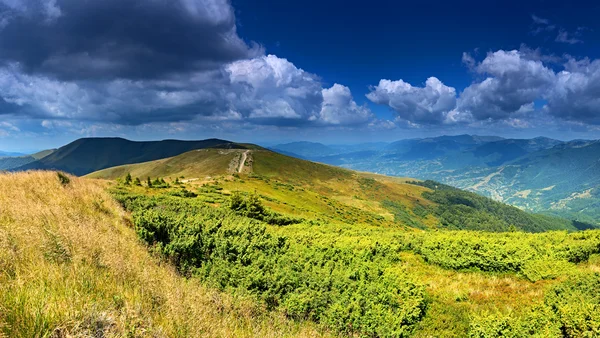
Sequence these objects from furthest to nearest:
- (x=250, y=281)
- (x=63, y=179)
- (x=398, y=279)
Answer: (x=63, y=179) < (x=398, y=279) < (x=250, y=281)

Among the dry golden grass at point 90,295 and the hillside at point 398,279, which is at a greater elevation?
the dry golden grass at point 90,295

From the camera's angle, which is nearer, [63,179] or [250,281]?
[250,281]

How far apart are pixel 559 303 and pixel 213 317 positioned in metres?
10.8

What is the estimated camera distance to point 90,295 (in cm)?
534

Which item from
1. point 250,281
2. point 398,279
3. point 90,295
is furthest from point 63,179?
point 398,279

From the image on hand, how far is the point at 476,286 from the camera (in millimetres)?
12359

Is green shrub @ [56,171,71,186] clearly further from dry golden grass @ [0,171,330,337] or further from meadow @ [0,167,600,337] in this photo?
dry golden grass @ [0,171,330,337]

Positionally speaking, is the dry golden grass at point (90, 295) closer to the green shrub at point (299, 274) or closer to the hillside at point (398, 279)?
the green shrub at point (299, 274)

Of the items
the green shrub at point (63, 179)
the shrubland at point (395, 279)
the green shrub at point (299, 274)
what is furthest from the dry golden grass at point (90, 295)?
the green shrub at point (63, 179)

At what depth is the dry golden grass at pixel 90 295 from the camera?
428 cm

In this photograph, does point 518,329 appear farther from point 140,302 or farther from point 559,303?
point 140,302

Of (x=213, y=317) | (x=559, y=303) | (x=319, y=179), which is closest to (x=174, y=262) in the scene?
(x=213, y=317)

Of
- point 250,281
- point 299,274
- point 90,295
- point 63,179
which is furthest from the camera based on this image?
point 63,179

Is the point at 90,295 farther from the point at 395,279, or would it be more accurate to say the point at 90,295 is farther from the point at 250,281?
the point at 395,279
